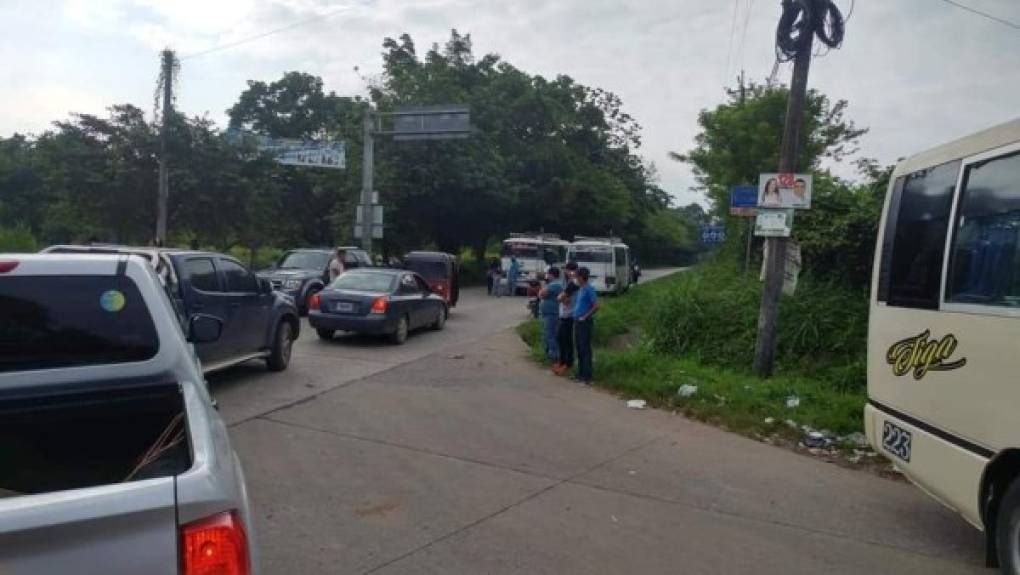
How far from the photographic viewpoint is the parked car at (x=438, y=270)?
21812 mm

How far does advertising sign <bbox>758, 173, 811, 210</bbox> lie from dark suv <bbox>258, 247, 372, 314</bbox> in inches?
414

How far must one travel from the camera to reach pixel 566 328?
12.0 metres

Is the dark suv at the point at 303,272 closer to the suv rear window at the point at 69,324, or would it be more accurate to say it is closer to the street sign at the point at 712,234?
the suv rear window at the point at 69,324

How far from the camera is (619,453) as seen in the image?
744cm

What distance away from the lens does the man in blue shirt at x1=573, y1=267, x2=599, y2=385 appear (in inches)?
442

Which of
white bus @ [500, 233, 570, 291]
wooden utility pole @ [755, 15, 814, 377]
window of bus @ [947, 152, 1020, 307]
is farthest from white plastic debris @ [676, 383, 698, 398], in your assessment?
white bus @ [500, 233, 570, 291]

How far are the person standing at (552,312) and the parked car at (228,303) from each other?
3977 mm

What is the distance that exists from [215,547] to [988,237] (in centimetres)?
453

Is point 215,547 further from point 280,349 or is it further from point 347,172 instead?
point 347,172

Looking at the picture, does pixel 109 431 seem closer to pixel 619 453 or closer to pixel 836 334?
pixel 619 453

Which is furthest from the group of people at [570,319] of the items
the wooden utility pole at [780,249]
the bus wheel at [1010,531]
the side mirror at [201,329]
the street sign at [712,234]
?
the street sign at [712,234]

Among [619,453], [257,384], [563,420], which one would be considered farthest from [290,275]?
[619,453]

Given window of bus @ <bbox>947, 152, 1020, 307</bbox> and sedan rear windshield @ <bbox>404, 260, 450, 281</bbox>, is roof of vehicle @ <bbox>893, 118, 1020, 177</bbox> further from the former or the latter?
sedan rear windshield @ <bbox>404, 260, 450, 281</bbox>

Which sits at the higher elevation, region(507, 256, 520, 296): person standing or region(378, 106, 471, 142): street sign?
region(378, 106, 471, 142): street sign
